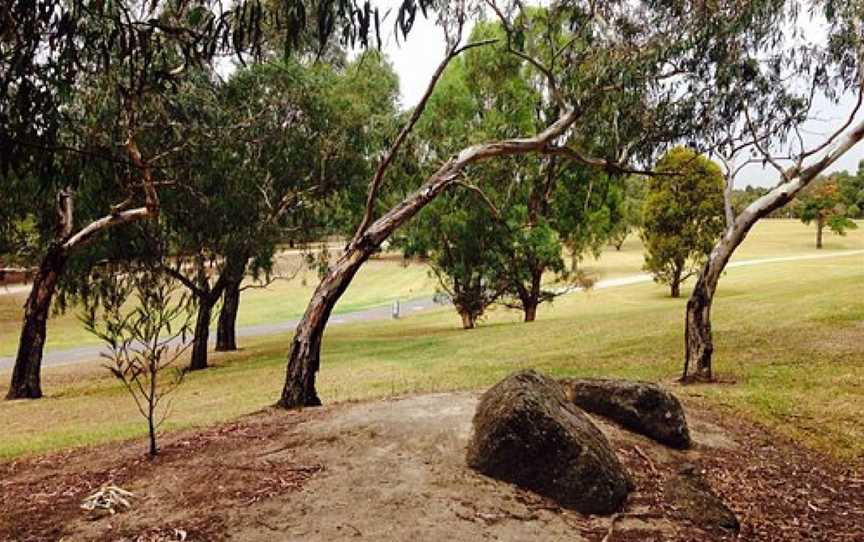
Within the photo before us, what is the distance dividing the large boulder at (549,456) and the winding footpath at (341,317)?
60.9ft

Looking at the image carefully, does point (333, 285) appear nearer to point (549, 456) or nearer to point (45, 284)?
point (549, 456)

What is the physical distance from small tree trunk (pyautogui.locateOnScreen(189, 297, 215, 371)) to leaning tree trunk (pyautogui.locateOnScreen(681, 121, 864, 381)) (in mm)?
13231

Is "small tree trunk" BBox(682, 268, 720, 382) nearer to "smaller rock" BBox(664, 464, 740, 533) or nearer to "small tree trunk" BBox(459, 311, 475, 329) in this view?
"smaller rock" BBox(664, 464, 740, 533)

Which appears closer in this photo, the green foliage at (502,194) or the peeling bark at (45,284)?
the peeling bark at (45,284)

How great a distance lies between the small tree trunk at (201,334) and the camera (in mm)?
19411

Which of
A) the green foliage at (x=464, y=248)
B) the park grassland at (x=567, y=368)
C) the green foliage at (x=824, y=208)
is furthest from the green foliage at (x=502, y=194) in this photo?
the green foliage at (x=824, y=208)

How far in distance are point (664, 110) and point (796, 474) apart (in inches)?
352

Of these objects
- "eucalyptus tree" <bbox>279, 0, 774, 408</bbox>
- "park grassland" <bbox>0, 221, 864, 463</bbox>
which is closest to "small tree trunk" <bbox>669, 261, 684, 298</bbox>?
"park grassland" <bbox>0, 221, 864, 463</bbox>

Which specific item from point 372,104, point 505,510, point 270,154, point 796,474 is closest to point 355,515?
point 505,510

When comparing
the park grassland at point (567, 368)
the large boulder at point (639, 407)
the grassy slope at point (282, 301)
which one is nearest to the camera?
the large boulder at point (639, 407)

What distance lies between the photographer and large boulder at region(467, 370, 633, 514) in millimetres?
5590

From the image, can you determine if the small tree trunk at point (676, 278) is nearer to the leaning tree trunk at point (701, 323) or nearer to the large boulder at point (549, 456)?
the leaning tree trunk at point (701, 323)

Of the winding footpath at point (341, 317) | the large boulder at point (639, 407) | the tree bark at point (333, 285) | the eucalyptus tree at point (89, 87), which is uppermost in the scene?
the eucalyptus tree at point (89, 87)

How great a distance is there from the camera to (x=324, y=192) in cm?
2091
